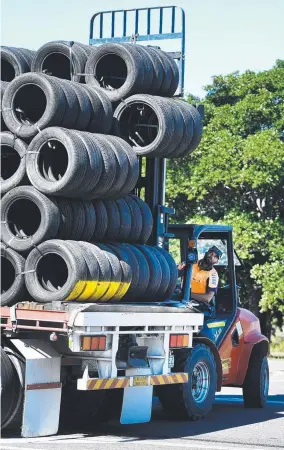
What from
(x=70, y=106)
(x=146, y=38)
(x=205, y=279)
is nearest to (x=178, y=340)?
(x=205, y=279)

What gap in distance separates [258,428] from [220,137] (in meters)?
19.8

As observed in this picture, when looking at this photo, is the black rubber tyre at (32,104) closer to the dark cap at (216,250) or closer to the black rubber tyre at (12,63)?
the black rubber tyre at (12,63)

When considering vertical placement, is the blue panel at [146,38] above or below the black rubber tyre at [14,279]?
above

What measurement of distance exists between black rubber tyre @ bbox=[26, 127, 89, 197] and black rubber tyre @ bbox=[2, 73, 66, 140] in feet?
0.57

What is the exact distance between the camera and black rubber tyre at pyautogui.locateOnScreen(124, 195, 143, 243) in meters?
12.0

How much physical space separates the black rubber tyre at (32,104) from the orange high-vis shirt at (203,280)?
3.35 m

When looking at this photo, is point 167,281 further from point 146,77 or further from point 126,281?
point 146,77

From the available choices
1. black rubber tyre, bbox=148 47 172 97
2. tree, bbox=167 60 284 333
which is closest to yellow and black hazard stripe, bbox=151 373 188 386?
black rubber tyre, bbox=148 47 172 97

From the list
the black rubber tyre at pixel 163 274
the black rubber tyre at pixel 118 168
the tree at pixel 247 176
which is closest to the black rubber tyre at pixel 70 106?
the black rubber tyre at pixel 118 168

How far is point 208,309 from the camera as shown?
46.3 ft

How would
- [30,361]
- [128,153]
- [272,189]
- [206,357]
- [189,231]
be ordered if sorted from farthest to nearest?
[272,189] → [189,231] → [206,357] → [128,153] → [30,361]

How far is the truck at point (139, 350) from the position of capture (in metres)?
10.8

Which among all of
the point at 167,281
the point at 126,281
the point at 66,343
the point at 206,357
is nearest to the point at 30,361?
the point at 66,343

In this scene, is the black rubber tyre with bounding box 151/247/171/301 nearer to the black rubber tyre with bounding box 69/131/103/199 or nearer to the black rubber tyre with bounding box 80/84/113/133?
the black rubber tyre with bounding box 69/131/103/199
